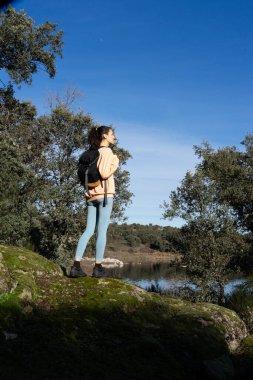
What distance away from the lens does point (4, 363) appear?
4016 millimetres

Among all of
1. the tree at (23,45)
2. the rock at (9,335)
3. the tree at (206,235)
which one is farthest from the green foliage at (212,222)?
the rock at (9,335)

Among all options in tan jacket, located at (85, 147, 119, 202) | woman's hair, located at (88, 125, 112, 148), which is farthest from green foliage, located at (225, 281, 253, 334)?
woman's hair, located at (88, 125, 112, 148)

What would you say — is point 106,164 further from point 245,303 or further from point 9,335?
point 245,303

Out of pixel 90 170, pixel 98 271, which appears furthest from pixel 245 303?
pixel 90 170

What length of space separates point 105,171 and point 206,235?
726 inches

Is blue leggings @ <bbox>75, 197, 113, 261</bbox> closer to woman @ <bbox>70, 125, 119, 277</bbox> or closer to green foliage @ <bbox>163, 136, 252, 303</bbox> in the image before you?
woman @ <bbox>70, 125, 119, 277</bbox>

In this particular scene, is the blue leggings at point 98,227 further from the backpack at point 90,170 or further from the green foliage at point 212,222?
the green foliage at point 212,222

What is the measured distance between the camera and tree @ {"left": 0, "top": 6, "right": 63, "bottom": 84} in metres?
19.1

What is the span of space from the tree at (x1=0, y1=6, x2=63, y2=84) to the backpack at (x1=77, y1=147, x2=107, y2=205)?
563 inches

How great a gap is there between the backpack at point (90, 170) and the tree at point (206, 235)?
1650 centimetres

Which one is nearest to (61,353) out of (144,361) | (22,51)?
(144,361)

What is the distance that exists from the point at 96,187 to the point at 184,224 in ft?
64.0

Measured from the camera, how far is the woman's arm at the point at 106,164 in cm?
689

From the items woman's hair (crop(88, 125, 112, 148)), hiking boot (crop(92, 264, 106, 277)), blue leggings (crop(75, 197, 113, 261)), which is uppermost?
woman's hair (crop(88, 125, 112, 148))
